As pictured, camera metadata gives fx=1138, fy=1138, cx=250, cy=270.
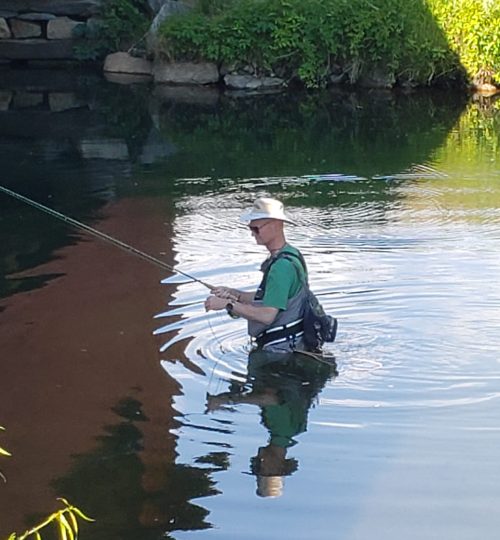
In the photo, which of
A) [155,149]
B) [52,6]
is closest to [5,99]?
[52,6]

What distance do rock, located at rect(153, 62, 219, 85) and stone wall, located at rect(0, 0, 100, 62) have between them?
3919mm

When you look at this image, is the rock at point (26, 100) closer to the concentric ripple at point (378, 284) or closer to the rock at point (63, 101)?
the rock at point (63, 101)

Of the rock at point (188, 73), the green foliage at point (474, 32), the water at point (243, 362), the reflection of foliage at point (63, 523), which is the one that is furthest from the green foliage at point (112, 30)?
the reflection of foliage at point (63, 523)

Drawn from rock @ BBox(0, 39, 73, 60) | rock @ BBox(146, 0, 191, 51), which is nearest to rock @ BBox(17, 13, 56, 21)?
rock @ BBox(0, 39, 73, 60)

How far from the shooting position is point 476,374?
6.64 meters

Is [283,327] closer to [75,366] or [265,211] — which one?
[265,211]

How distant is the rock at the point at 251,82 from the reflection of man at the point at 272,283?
16.9m

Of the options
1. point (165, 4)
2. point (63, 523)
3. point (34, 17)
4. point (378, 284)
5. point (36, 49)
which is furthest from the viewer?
point (36, 49)

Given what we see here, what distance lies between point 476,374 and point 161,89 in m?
17.1

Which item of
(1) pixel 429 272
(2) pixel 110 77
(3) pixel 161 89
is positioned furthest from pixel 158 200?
(2) pixel 110 77

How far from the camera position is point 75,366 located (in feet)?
22.6

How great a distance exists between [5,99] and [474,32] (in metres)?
8.96

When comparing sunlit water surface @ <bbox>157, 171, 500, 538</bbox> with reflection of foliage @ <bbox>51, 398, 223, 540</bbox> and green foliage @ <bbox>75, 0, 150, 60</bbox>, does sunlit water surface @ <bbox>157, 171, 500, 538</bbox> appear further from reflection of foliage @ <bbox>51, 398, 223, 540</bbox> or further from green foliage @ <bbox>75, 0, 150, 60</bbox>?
green foliage @ <bbox>75, 0, 150, 60</bbox>

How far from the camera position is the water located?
16.8 feet
